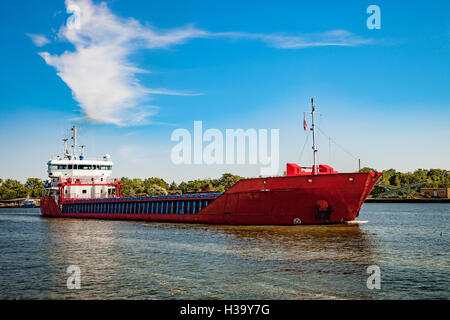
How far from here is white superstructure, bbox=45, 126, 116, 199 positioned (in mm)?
54906

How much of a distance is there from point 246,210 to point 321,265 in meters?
15.7

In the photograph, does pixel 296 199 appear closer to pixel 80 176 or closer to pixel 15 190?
pixel 80 176

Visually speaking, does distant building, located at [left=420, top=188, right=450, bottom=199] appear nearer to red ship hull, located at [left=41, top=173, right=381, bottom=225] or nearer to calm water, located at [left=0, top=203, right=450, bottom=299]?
calm water, located at [left=0, top=203, right=450, bottom=299]

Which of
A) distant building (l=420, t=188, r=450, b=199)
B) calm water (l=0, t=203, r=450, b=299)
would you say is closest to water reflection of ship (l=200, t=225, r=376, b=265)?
calm water (l=0, t=203, r=450, b=299)

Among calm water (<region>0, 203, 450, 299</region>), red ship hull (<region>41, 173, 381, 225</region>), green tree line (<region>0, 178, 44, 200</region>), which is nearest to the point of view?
calm water (<region>0, 203, 450, 299</region>)

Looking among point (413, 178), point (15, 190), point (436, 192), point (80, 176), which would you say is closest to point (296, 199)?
point (80, 176)

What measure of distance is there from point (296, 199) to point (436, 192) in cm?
10893

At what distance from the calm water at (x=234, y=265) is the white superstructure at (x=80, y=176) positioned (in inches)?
1120

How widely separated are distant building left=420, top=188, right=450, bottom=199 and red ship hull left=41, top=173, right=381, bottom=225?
4081 inches

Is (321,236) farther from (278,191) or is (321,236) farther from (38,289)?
(38,289)

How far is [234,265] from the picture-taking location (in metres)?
17.4

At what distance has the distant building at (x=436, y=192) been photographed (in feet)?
379

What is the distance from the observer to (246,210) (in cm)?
3225
